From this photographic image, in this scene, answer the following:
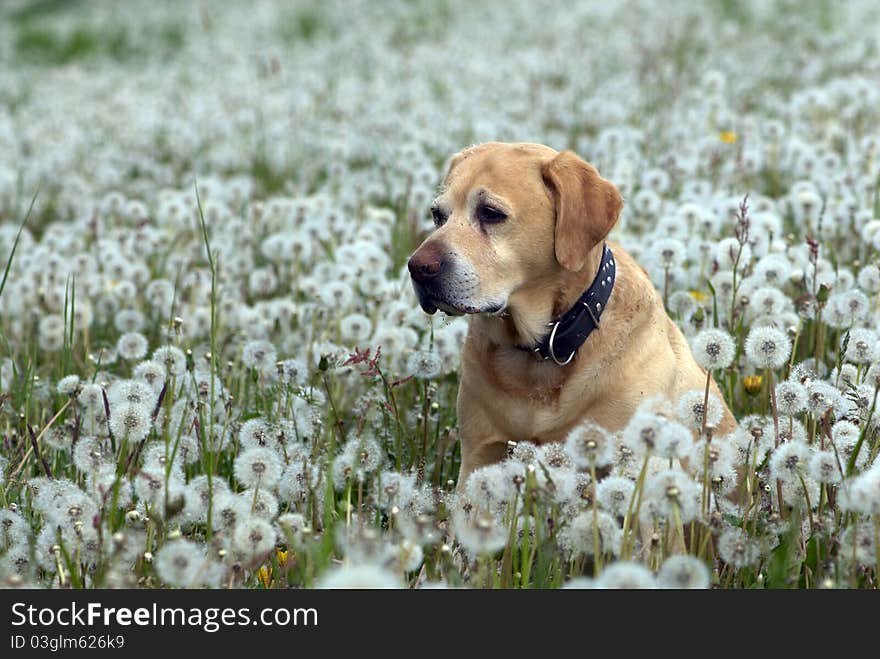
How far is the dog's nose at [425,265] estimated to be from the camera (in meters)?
3.99

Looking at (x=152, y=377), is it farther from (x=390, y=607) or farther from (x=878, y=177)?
(x=878, y=177)

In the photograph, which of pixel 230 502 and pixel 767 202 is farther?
pixel 767 202

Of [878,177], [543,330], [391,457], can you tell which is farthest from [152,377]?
[878,177]

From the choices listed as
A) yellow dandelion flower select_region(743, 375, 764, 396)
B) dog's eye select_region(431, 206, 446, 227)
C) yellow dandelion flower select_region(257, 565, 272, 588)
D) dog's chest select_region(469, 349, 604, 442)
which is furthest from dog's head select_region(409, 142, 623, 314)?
yellow dandelion flower select_region(743, 375, 764, 396)

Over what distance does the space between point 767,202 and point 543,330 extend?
9.57ft

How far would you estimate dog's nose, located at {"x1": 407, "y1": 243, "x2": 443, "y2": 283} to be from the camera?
3.99 metres

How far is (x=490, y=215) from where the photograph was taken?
13.7 ft

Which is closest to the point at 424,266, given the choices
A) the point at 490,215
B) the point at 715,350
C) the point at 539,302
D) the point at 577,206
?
the point at 490,215

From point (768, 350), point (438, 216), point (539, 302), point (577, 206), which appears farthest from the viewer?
point (438, 216)

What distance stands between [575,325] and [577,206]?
0.40m

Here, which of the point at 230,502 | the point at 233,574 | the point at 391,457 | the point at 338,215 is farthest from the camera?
the point at 338,215

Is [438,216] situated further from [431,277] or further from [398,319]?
[398,319]

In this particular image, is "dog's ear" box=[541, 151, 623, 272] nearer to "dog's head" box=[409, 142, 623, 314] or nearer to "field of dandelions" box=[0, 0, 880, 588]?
"dog's head" box=[409, 142, 623, 314]

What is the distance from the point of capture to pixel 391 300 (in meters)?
5.98
